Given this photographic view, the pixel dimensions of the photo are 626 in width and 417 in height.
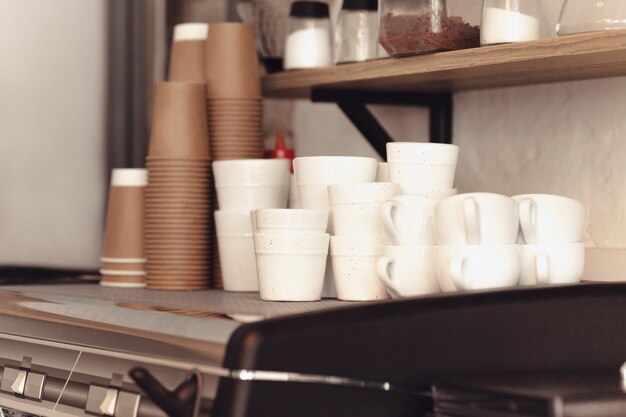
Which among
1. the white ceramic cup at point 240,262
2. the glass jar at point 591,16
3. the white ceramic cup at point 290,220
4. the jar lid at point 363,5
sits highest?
the jar lid at point 363,5

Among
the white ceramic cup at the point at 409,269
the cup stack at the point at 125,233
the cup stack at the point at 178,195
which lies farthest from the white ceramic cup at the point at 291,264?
the cup stack at the point at 125,233

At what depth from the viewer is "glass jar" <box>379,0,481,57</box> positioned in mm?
1684

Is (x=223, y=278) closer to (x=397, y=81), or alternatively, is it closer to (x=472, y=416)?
(x=397, y=81)

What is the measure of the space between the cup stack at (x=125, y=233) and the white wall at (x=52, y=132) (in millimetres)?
127

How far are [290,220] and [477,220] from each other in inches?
10.2

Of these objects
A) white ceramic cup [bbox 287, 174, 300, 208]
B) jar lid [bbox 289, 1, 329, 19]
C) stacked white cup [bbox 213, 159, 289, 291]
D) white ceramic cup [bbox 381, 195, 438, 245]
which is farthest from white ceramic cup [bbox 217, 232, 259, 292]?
jar lid [bbox 289, 1, 329, 19]

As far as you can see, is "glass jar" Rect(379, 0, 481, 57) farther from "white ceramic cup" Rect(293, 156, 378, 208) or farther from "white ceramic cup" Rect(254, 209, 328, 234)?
"white ceramic cup" Rect(254, 209, 328, 234)

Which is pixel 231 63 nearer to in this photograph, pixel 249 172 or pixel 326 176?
pixel 249 172

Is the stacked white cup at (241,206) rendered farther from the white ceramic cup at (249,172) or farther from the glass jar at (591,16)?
the glass jar at (591,16)

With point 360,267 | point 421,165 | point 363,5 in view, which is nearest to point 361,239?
point 360,267

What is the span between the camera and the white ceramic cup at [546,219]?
141cm

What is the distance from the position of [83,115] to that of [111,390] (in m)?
0.81

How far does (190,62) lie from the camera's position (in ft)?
6.37

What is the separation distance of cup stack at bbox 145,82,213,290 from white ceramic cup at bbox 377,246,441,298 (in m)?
0.45
